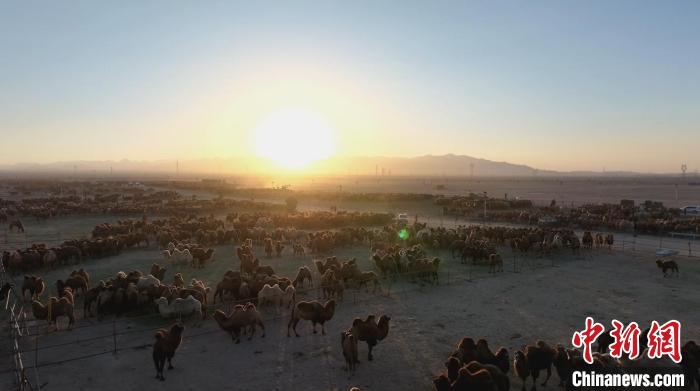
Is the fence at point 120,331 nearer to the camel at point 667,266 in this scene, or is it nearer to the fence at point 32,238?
the camel at point 667,266

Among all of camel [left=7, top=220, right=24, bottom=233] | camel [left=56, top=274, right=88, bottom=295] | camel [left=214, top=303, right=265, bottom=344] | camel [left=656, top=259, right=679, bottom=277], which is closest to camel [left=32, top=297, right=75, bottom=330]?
camel [left=56, top=274, right=88, bottom=295]

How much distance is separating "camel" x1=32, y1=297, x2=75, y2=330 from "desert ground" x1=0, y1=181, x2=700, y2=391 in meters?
0.32

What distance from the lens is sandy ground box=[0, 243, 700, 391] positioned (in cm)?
1099

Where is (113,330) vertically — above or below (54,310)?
below

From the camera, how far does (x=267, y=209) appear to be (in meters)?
56.2

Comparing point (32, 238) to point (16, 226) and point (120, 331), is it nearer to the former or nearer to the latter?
point (16, 226)

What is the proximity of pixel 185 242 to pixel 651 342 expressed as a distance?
25.0 m

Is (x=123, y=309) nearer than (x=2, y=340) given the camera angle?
No

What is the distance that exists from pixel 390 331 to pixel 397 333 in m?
0.28

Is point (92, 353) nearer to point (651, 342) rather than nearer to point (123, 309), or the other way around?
point (123, 309)

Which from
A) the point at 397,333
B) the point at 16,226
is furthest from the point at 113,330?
the point at 16,226

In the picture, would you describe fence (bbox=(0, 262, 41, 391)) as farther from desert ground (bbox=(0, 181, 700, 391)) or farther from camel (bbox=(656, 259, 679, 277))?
camel (bbox=(656, 259, 679, 277))

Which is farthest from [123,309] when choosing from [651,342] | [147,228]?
[147,228]

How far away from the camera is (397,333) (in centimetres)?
1394
